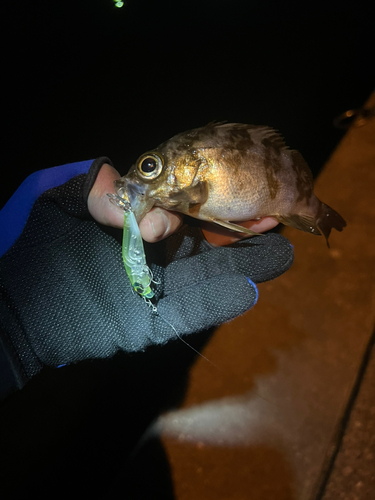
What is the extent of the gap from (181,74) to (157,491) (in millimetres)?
3875

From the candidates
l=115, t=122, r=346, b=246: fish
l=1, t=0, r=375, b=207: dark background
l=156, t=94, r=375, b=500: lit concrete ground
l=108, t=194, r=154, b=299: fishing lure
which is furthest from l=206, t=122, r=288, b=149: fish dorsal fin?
l=1, t=0, r=375, b=207: dark background

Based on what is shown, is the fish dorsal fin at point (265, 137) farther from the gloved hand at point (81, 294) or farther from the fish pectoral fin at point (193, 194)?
the gloved hand at point (81, 294)

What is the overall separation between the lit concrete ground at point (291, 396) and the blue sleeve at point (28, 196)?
172 cm

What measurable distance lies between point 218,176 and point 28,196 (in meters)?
1.01

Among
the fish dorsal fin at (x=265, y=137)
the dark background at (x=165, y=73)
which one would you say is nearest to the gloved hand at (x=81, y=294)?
the fish dorsal fin at (x=265, y=137)

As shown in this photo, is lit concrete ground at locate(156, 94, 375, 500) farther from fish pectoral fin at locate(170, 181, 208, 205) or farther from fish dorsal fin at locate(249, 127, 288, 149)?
fish pectoral fin at locate(170, 181, 208, 205)

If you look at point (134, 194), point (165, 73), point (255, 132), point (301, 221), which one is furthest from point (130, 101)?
point (301, 221)

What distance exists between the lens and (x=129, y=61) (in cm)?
282

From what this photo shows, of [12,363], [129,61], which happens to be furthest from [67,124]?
[12,363]

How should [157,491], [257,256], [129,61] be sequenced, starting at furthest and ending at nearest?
[129,61], [157,491], [257,256]

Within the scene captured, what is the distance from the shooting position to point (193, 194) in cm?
140

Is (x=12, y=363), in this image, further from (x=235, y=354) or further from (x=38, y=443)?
(x=235, y=354)

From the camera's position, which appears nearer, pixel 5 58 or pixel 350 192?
pixel 5 58

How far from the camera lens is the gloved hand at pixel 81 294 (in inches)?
54.8
